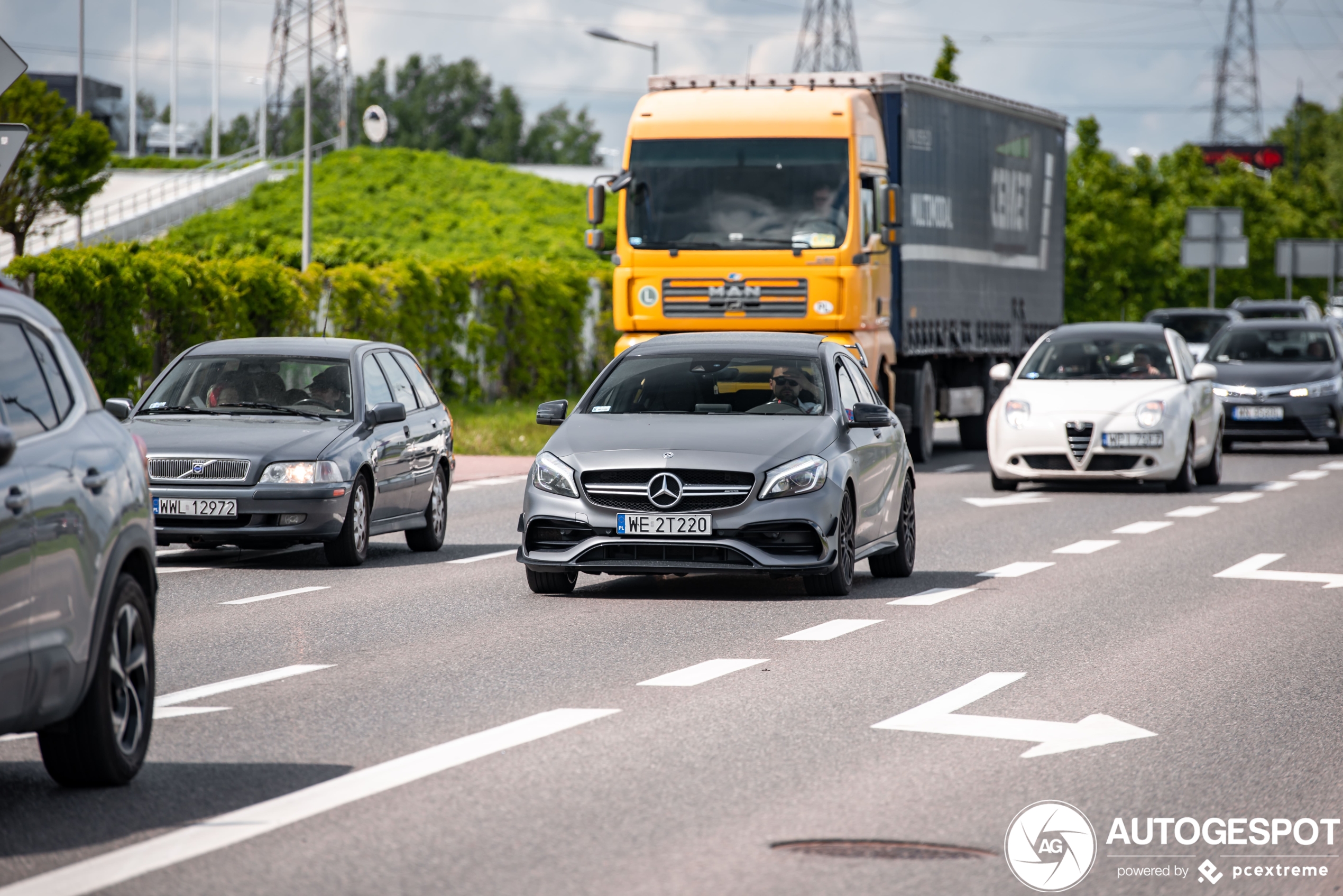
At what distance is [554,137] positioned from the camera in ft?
543

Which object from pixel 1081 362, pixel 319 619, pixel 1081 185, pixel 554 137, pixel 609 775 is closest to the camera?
pixel 609 775

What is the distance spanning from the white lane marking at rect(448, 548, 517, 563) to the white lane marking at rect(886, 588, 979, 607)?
313cm

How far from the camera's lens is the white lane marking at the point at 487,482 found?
22.0 meters

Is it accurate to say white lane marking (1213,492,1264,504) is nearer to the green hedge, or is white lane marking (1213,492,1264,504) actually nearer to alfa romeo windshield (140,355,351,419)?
alfa romeo windshield (140,355,351,419)

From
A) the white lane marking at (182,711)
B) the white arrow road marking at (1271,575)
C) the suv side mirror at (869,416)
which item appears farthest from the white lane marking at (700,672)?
the white arrow road marking at (1271,575)

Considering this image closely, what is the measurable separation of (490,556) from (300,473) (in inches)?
76.2

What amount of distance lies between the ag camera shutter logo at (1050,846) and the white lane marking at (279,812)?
1.92 metres

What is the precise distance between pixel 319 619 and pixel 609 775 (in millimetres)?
4743

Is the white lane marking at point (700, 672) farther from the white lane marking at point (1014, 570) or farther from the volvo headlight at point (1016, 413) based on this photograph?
the volvo headlight at point (1016, 413)

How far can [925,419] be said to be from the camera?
25797 millimetres

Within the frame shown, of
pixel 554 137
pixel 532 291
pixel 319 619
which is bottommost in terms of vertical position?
pixel 319 619

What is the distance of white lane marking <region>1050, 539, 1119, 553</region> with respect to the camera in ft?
51.0

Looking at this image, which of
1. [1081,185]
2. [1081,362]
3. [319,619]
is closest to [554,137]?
[1081,185]

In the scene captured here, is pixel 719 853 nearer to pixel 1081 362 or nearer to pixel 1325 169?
pixel 1081 362
